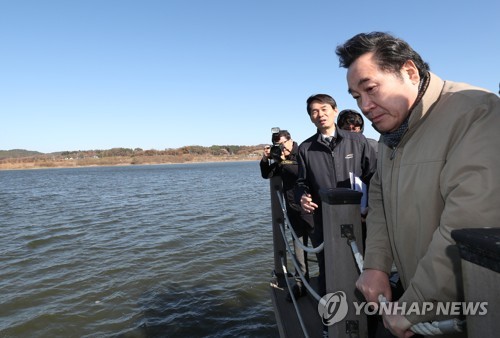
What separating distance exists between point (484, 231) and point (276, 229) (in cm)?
385

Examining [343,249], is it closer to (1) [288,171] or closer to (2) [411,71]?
(2) [411,71]

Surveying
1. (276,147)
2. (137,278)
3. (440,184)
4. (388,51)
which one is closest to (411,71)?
(388,51)

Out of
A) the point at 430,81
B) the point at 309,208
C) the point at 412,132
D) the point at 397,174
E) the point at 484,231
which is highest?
the point at 430,81

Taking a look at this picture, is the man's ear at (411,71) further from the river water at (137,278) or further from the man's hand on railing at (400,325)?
the river water at (137,278)

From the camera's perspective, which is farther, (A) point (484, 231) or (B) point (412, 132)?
(B) point (412, 132)

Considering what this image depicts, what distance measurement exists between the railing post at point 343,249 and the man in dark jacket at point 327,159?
1258mm

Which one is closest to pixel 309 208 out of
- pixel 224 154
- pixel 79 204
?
pixel 79 204

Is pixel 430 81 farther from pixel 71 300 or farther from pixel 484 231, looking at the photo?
pixel 71 300

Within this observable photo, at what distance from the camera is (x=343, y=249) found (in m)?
2.00

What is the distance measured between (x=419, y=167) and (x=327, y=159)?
2.14m

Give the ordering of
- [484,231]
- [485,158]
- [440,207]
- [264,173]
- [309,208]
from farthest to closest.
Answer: [264,173] → [309,208] → [440,207] → [485,158] → [484,231]

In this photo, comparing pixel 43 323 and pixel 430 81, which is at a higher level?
pixel 430 81

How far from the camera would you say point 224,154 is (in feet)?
598

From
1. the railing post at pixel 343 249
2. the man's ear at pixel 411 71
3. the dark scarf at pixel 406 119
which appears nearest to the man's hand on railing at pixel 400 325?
the railing post at pixel 343 249
